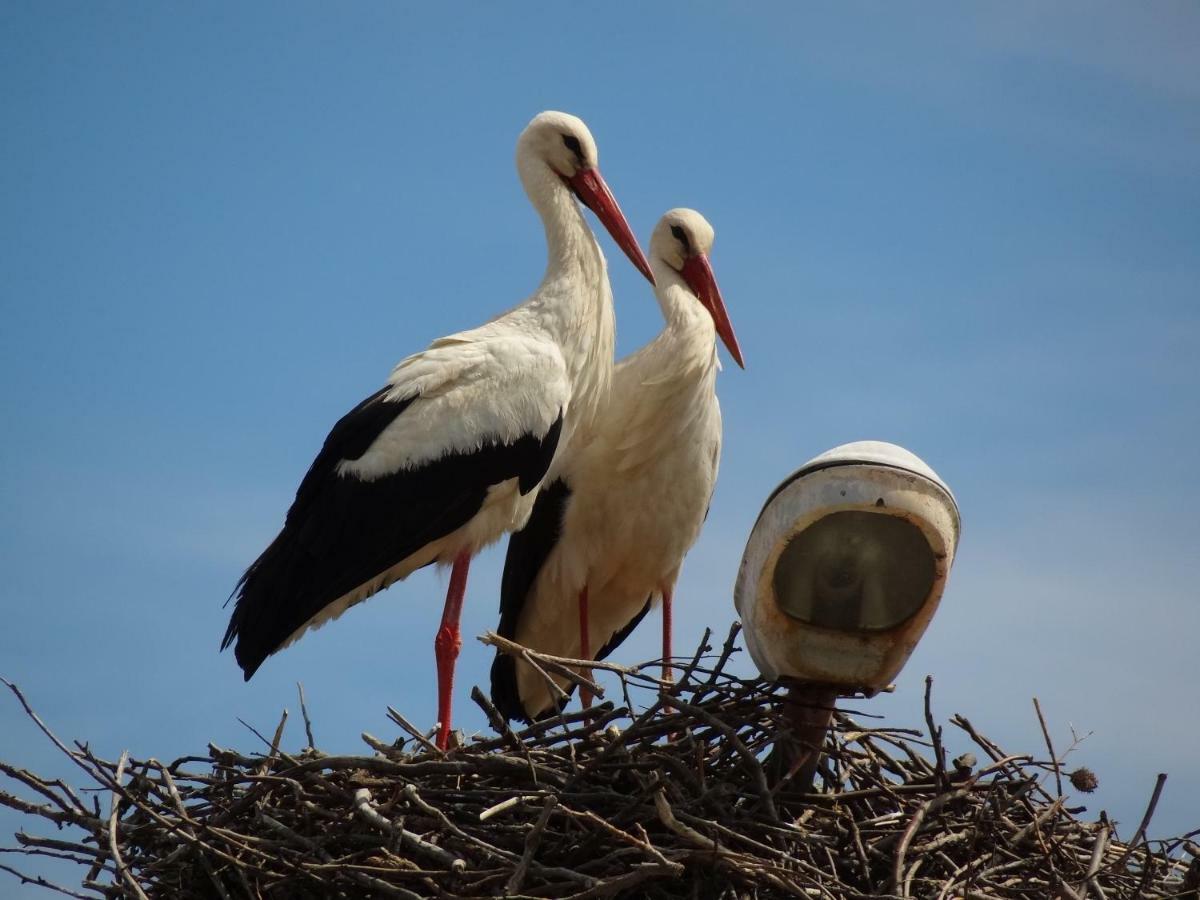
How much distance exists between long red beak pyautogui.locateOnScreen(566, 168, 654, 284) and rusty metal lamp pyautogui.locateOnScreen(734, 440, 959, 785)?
96.1 inches

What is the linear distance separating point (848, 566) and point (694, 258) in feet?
9.87

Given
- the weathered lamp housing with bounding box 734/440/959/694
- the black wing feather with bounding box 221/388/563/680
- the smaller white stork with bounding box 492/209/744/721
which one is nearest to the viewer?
the weathered lamp housing with bounding box 734/440/959/694

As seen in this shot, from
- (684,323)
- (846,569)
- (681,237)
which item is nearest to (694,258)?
(681,237)

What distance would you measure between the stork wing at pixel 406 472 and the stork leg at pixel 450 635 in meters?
0.18

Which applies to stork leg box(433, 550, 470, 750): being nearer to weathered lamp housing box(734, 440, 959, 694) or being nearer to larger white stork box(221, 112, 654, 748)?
larger white stork box(221, 112, 654, 748)

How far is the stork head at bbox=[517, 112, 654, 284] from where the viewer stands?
6.38 m

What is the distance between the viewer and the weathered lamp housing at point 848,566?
3.90 meters

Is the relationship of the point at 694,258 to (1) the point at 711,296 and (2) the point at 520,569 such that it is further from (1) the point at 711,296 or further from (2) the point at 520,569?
(2) the point at 520,569

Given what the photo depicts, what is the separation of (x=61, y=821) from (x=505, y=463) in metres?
1.73

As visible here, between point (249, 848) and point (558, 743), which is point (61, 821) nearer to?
point (249, 848)

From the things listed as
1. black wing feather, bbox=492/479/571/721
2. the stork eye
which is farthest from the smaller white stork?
the stork eye

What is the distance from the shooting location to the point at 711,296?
6.88 m

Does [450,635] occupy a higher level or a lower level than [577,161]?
lower

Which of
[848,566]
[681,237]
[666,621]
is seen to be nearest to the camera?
[848,566]
